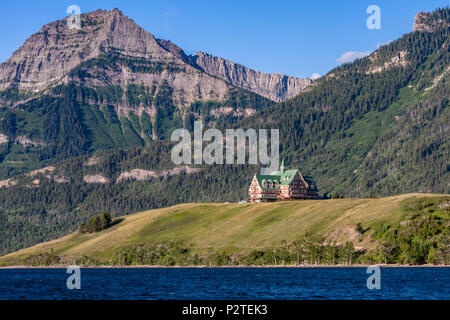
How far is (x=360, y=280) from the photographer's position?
546 ft

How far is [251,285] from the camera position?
524 ft

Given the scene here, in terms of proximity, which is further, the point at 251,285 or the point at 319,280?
the point at 319,280
